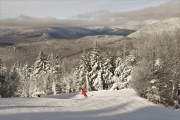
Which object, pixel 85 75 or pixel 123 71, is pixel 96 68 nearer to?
pixel 85 75

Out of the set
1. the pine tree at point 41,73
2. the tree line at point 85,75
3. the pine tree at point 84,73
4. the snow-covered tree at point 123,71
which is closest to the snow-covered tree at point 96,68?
the tree line at point 85,75

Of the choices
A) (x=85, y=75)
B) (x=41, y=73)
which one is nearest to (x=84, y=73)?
(x=85, y=75)

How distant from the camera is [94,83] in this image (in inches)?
2221

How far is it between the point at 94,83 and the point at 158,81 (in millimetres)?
28319

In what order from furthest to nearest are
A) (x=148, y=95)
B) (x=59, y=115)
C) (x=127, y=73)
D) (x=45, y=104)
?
(x=127, y=73) < (x=148, y=95) < (x=45, y=104) < (x=59, y=115)

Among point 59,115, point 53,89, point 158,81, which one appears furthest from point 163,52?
point 53,89

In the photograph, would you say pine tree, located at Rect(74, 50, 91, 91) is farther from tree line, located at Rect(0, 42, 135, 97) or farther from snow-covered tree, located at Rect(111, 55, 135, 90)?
snow-covered tree, located at Rect(111, 55, 135, 90)

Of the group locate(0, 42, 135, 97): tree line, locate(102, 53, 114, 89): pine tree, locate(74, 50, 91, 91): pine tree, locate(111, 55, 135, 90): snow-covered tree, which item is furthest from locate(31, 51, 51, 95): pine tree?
locate(111, 55, 135, 90): snow-covered tree

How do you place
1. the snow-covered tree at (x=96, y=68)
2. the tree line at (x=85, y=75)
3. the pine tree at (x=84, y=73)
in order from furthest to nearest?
1. the pine tree at (x=84, y=73)
2. the snow-covered tree at (x=96, y=68)
3. the tree line at (x=85, y=75)

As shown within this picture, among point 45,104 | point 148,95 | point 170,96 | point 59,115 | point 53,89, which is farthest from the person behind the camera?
point 53,89

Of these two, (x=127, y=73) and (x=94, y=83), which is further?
(x=94, y=83)

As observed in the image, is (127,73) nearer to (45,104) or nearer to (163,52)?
(163,52)

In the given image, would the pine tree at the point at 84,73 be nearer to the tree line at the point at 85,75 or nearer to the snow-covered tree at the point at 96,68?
the tree line at the point at 85,75

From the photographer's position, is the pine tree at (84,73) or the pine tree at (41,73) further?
the pine tree at (41,73)
